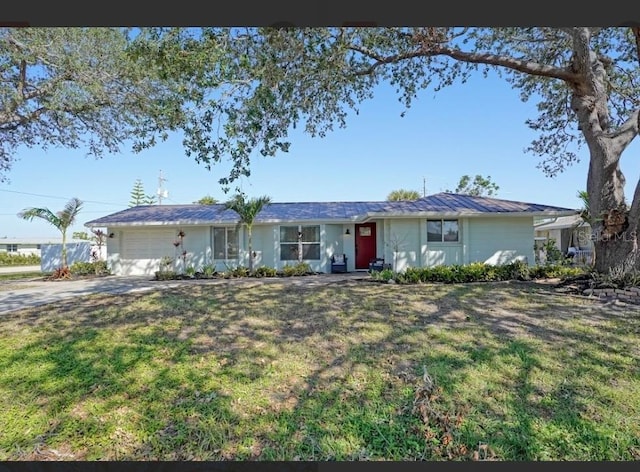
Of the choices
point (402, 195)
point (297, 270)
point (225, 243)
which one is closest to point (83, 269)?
point (225, 243)

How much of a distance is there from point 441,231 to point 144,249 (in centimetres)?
1318

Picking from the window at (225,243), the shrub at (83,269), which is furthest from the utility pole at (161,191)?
the window at (225,243)

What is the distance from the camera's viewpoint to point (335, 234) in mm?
16359

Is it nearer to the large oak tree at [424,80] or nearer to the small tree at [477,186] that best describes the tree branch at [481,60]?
the large oak tree at [424,80]

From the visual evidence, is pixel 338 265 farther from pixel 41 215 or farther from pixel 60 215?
pixel 41 215

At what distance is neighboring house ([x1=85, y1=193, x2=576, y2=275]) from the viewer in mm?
13898

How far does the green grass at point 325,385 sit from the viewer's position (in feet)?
10.7

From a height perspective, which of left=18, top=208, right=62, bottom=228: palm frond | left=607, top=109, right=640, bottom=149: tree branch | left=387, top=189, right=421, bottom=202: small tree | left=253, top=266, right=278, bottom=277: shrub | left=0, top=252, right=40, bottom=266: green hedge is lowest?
left=0, top=252, right=40, bottom=266: green hedge

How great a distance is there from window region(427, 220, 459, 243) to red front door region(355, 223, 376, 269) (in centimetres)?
325

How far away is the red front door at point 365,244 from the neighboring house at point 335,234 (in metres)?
0.05

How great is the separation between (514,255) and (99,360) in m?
13.9

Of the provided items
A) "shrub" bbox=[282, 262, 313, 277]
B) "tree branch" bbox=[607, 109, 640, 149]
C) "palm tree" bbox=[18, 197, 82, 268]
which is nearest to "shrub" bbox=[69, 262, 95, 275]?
"palm tree" bbox=[18, 197, 82, 268]

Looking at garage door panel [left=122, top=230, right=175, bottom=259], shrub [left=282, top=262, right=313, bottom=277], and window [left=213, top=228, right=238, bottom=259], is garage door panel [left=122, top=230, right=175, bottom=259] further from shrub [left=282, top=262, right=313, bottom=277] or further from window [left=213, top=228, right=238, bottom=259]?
shrub [left=282, top=262, right=313, bottom=277]

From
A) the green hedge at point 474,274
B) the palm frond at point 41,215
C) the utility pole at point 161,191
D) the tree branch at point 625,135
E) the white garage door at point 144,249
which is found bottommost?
the green hedge at point 474,274
